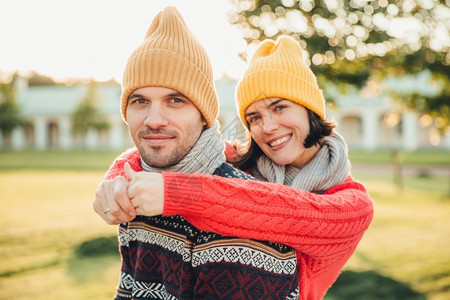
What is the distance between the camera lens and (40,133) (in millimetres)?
58031

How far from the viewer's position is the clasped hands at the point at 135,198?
5.09 feet

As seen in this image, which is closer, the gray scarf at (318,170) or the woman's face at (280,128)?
the gray scarf at (318,170)

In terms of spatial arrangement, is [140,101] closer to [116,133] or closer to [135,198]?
[135,198]

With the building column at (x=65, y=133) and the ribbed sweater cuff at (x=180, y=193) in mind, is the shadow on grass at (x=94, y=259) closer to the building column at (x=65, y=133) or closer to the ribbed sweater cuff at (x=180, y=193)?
the ribbed sweater cuff at (x=180, y=193)

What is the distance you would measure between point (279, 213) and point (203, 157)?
18.3 inches

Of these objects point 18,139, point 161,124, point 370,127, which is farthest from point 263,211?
point 18,139

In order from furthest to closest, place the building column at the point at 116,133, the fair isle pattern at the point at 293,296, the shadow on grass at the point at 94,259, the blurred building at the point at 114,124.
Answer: the building column at the point at 116,133 → the blurred building at the point at 114,124 → the shadow on grass at the point at 94,259 → the fair isle pattern at the point at 293,296

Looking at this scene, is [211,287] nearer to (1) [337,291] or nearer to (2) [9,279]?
(1) [337,291]

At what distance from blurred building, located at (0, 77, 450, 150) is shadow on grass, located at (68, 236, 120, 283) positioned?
31.3 metres

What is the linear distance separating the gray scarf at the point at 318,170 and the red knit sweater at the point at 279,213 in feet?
0.61

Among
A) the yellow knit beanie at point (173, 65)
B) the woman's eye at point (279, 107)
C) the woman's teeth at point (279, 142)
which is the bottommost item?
the woman's teeth at point (279, 142)

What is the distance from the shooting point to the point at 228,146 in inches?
116

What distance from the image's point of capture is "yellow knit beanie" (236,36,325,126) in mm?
2529

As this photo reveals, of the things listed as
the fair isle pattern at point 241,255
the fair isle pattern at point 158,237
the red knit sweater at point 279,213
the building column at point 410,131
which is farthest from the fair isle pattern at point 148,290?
the building column at point 410,131
